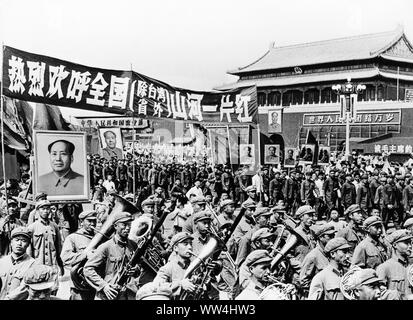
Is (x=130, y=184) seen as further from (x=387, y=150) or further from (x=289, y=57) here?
(x=289, y=57)

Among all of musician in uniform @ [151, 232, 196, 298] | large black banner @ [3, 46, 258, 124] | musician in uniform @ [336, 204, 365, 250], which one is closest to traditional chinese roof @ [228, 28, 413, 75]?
large black banner @ [3, 46, 258, 124]

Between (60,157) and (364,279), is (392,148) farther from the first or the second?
(364,279)

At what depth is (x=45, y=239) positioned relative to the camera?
19.9ft

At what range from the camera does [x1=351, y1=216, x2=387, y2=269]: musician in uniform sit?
17.5ft

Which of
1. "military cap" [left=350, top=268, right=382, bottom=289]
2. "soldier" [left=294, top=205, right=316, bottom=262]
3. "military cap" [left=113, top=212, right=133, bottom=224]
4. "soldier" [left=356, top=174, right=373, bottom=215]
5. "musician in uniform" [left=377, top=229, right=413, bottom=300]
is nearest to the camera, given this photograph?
"military cap" [left=350, top=268, right=382, bottom=289]

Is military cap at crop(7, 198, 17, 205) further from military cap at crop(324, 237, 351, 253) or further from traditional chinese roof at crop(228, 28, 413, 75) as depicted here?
traditional chinese roof at crop(228, 28, 413, 75)

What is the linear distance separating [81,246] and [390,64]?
20.4 meters

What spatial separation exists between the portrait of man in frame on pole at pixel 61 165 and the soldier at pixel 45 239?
378mm

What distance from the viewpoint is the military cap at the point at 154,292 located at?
12.0ft

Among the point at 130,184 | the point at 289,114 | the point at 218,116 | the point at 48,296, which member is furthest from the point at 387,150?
the point at 48,296

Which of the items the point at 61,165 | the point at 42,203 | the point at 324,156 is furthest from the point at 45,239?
the point at 324,156

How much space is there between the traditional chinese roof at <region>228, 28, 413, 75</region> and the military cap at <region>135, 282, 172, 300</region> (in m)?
17.7

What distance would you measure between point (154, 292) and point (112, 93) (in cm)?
423
